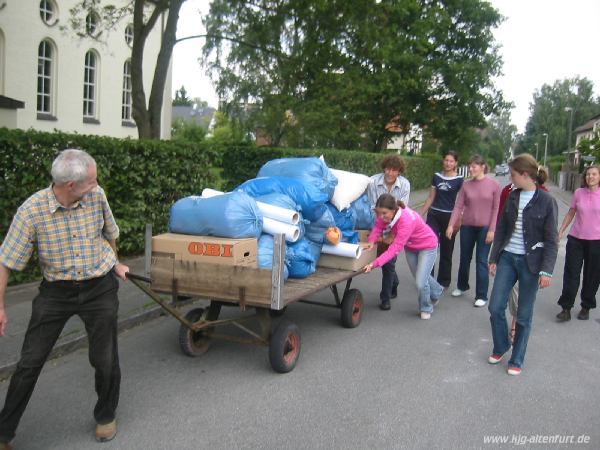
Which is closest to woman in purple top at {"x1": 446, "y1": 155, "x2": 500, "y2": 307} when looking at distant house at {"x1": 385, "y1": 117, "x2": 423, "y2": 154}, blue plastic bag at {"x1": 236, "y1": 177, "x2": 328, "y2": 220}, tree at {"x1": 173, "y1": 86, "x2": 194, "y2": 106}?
blue plastic bag at {"x1": 236, "y1": 177, "x2": 328, "y2": 220}

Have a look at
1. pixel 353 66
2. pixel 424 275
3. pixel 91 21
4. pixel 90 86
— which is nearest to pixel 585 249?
pixel 424 275

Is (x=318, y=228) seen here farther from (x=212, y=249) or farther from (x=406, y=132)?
(x=406, y=132)

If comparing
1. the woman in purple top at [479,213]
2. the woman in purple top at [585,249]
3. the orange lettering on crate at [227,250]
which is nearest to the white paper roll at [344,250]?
the orange lettering on crate at [227,250]

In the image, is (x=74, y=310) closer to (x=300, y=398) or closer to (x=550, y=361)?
(x=300, y=398)

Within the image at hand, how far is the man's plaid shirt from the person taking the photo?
3.43m

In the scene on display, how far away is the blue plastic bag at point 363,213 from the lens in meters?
6.82

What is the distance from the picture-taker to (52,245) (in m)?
3.50

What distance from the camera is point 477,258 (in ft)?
25.5

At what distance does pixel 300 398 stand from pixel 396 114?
101 ft

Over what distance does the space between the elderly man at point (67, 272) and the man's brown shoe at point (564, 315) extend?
17.3 feet

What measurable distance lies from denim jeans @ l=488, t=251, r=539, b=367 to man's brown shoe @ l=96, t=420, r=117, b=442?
3.31 m

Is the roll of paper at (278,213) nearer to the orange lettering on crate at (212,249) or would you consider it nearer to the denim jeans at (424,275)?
the orange lettering on crate at (212,249)

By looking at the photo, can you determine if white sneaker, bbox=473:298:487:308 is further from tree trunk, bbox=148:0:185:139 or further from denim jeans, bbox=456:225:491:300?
tree trunk, bbox=148:0:185:139

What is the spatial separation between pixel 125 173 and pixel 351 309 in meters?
4.25
